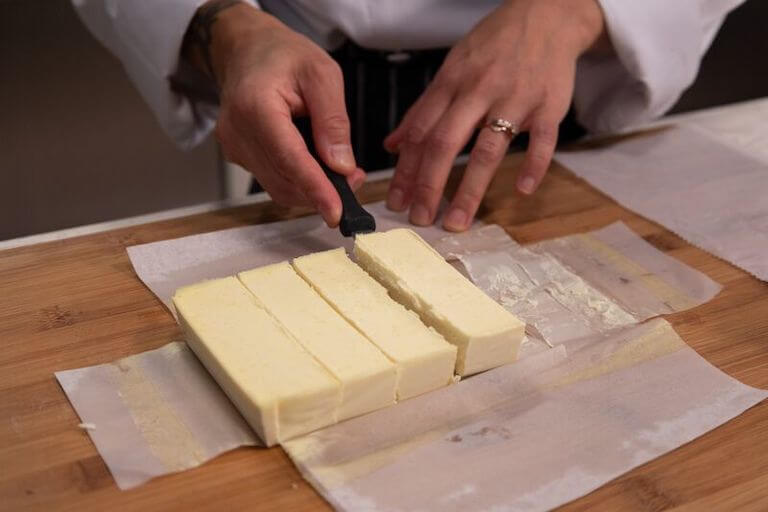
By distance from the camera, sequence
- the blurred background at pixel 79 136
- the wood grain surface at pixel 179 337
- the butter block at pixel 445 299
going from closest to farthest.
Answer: the wood grain surface at pixel 179 337
the butter block at pixel 445 299
the blurred background at pixel 79 136

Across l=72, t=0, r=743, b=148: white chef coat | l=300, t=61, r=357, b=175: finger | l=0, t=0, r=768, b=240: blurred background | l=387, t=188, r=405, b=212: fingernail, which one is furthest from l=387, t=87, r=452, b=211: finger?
l=0, t=0, r=768, b=240: blurred background

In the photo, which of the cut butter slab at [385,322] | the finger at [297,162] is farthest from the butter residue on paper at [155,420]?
the finger at [297,162]

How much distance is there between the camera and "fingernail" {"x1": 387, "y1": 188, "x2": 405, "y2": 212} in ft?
4.38

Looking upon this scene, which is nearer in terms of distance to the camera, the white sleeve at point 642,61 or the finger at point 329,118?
the finger at point 329,118

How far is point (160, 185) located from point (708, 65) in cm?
175

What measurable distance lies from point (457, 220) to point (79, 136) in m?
1.48

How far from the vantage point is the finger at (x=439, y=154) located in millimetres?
1289

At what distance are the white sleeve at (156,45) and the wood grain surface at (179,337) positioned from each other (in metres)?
0.34

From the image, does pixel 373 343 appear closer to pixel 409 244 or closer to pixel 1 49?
pixel 409 244

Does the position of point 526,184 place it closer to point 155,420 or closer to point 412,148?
point 412,148

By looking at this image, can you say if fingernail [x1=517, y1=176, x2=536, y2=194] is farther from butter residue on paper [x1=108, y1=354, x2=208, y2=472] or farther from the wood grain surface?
butter residue on paper [x1=108, y1=354, x2=208, y2=472]

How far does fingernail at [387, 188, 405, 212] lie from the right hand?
0.08 metres

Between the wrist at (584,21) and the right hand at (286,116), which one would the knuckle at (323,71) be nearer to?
the right hand at (286,116)

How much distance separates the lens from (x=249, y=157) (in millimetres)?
1275
